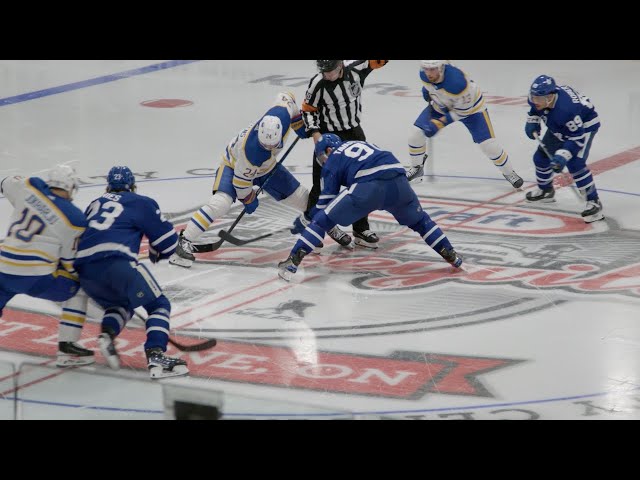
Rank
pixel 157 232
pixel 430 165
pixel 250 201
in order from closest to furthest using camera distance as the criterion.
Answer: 1. pixel 157 232
2. pixel 250 201
3. pixel 430 165

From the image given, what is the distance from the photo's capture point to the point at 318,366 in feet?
16.0

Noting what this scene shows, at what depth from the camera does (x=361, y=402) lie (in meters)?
4.47

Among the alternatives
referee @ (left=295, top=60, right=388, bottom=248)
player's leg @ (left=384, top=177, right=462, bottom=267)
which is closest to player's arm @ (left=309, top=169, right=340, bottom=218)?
player's leg @ (left=384, top=177, right=462, bottom=267)

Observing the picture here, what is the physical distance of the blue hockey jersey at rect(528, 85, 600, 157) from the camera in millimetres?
7105

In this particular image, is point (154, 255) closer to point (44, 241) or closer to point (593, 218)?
point (44, 241)

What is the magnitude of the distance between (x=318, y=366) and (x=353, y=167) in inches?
59.2

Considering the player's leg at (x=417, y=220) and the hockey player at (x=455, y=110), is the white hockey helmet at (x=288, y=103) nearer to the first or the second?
the player's leg at (x=417, y=220)

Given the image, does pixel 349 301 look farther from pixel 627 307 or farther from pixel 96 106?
pixel 96 106

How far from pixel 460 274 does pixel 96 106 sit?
565cm

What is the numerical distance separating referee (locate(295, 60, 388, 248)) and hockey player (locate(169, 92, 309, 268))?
0.14 meters

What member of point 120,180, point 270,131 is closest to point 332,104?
point 270,131

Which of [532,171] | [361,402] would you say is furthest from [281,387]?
[532,171]

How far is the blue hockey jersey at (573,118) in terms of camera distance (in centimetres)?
711

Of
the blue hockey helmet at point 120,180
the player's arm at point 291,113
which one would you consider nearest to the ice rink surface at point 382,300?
the blue hockey helmet at point 120,180
